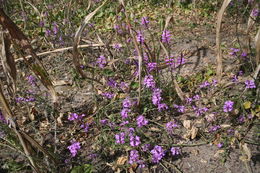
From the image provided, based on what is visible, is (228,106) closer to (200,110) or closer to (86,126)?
(200,110)

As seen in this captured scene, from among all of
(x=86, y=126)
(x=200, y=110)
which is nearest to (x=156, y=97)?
(x=200, y=110)

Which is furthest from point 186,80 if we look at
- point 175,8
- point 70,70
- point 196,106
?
point 175,8

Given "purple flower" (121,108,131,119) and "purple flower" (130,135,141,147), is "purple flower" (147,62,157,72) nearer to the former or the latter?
"purple flower" (121,108,131,119)

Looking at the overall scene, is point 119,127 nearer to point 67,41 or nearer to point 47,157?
point 47,157

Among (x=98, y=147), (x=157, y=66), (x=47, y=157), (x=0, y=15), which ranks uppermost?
(x=0, y=15)

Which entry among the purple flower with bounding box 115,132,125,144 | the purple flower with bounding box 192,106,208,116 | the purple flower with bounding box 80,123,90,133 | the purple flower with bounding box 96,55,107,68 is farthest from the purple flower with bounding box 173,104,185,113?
the purple flower with bounding box 96,55,107,68

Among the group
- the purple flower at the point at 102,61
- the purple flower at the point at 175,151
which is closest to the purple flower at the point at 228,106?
the purple flower at the point at 175,151

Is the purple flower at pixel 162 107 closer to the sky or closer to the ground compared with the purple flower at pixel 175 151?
closer to the sky

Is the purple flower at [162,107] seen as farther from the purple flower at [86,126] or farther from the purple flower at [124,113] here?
the purple flower at [86,126]
